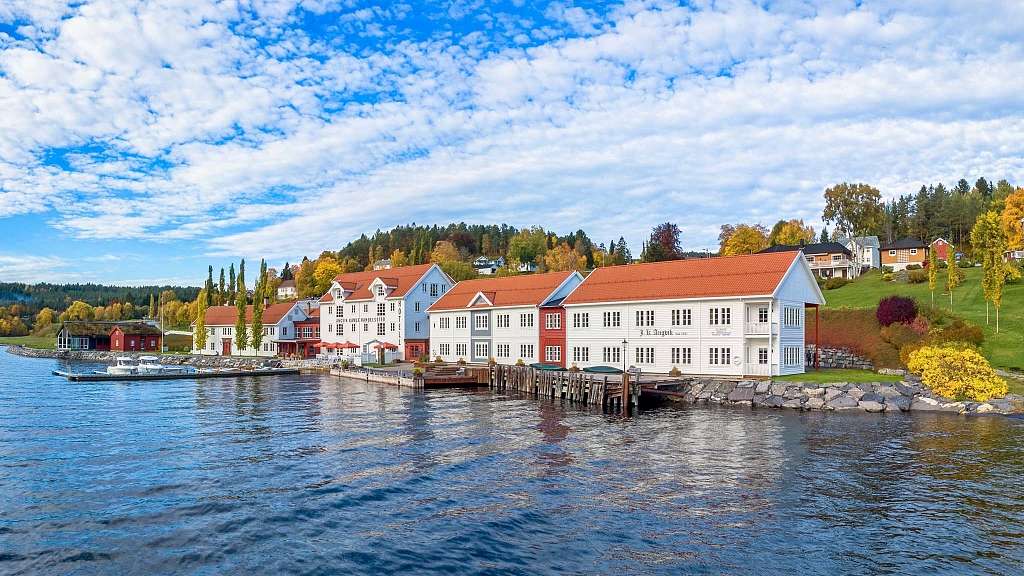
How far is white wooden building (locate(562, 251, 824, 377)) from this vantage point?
48062 millimetres

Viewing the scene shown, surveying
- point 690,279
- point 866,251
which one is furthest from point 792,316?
point 866,251

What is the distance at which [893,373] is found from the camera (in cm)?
4600

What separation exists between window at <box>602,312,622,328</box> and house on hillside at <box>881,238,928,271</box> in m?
65.0

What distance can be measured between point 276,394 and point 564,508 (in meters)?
38.4

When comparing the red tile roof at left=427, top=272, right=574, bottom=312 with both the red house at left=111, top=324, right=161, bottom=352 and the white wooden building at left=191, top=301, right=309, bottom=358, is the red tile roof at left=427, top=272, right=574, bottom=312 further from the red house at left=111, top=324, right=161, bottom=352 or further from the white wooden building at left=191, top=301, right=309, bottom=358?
the red house at left=111, top=324, right=161, bottom=352

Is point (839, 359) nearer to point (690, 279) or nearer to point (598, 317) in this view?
point (690, 279)

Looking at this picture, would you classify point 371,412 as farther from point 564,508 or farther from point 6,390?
point 6,390

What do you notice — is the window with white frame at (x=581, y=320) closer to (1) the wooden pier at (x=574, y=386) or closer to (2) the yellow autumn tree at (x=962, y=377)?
(1) the wooden pier at (x=574, y=386)

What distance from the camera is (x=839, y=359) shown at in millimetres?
58562

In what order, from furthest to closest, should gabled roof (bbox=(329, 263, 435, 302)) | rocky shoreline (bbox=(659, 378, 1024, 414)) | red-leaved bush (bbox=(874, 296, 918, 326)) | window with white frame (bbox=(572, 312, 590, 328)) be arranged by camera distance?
gabled roof (bbox=(329, 263, 435, 302)) < window with white frame (bbox=(572, 312, 590, 328)) < red-leaved bush (bbox=(874, 296, 918, 326)) < rocky shoreline (bbox=(659, 378, 1024, 414))

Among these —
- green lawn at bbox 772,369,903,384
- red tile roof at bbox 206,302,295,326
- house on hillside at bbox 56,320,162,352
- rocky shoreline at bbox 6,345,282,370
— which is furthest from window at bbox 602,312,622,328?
house on hillside at bbox 56,320,162,352

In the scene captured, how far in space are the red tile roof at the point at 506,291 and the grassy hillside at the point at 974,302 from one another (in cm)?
3232

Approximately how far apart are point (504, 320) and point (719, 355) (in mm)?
23796

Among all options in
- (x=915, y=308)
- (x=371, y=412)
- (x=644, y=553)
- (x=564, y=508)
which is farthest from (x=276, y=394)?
(x=915, y=308)
